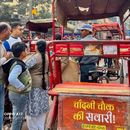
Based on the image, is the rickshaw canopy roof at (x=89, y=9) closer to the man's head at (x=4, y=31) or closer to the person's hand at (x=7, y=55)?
the man's head at (x=4, y=31)

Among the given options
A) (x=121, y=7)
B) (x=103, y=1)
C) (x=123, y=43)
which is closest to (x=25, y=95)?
(x=123, y=43)

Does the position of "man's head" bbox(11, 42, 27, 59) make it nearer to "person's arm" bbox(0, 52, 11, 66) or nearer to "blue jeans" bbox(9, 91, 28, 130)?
"person's arm" bbox(0, 52, 11, 66)

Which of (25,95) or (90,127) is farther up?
(25,95)

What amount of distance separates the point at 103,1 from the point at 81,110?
2265 millimetres

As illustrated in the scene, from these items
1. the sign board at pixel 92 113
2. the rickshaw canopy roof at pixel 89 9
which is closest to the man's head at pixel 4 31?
the rickshaw canopy roof at pixel 89 9

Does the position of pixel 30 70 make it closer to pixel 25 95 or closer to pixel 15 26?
pixel 25 95

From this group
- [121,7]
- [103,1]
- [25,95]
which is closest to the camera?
[25,95]

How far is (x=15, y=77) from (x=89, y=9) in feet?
8.09

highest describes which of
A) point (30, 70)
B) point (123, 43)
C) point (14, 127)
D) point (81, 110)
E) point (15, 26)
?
point (15, 26)

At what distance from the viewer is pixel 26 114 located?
5.50 meters

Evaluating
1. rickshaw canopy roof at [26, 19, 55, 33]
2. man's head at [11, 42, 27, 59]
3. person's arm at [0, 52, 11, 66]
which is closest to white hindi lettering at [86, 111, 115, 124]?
man's head at [11, 42, 27, 59]

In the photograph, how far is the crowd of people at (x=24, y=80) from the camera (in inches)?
201

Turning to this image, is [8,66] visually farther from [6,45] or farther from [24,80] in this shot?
[6,45]

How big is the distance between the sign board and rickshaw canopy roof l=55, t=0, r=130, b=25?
1.88 meters
